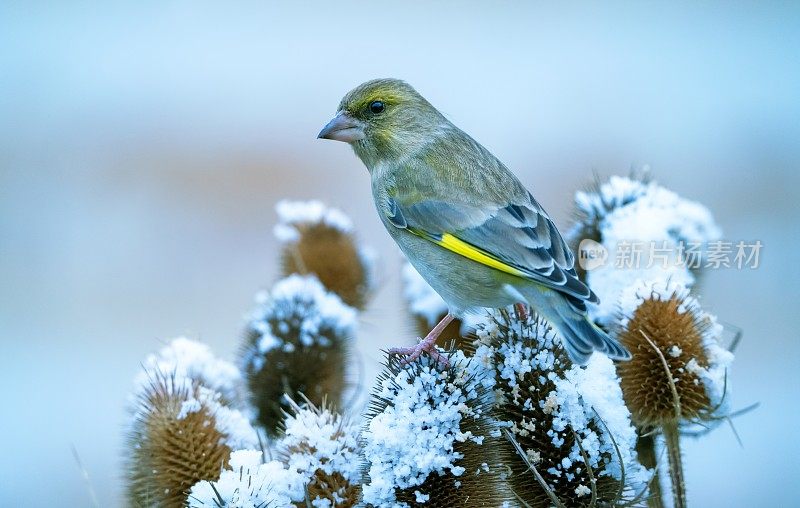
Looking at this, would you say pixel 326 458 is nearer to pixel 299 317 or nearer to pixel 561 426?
pixel 561 426

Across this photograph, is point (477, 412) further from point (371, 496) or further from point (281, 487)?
point (281, 487)

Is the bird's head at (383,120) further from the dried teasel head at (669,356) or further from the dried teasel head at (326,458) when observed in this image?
the dried teasel head at (326,458)

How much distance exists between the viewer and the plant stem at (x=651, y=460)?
239cm

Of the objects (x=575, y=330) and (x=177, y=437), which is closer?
(x=575, y=330)

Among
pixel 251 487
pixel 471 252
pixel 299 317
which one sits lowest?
pixel 251 487

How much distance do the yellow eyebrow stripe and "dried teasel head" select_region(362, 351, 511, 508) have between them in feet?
2.14

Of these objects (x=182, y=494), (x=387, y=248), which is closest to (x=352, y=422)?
(x=182, y=494)

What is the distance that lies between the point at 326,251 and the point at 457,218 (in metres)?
0.82

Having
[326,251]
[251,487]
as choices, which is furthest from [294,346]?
[251,487]

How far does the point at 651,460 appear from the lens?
8.82 ft

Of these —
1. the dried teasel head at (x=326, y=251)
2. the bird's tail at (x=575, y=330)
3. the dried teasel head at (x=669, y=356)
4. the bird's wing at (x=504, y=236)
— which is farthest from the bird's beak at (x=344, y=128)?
the dried teasel head at (x=669, y=356)

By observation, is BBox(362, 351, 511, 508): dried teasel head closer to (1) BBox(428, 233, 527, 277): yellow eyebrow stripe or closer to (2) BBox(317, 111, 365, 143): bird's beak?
(1) BBox(428, 233, 527, 277): yellow eyebrow stripe

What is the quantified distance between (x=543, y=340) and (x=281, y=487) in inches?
29.4

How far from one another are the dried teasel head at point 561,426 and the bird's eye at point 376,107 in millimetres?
1283
